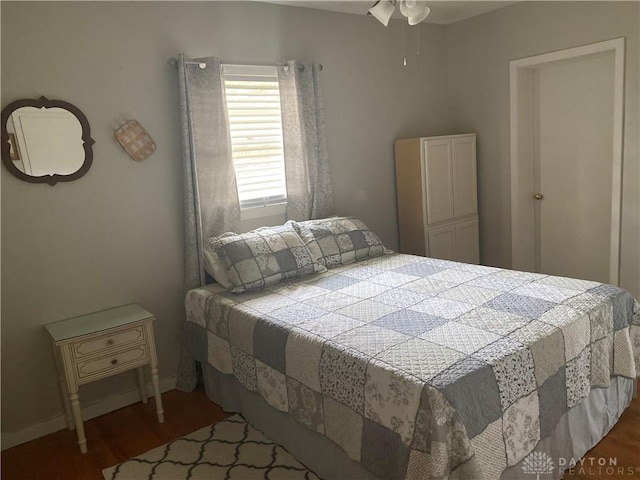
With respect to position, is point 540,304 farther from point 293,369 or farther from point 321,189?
point 321,189

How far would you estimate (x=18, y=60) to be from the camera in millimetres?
2531

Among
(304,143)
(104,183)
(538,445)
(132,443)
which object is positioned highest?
(304,143)

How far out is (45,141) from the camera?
2.63m

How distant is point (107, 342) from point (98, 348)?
5cm

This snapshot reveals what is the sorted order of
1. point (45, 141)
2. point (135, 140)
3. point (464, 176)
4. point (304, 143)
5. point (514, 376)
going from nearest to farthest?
point (514, 376), point (45, 141), point (135, 140), point (304, 143), point (464, 176)

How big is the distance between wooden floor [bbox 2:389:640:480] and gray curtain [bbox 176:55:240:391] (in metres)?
0.26

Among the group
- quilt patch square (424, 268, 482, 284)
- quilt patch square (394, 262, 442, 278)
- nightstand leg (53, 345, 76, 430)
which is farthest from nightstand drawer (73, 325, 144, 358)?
quilt patch square (424, 268, 482, 284)

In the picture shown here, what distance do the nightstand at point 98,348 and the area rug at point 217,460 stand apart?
1.06 ft

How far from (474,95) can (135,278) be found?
317cm

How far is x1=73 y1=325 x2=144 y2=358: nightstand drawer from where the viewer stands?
2.55 m

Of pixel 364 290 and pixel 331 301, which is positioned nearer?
pixel 331 301

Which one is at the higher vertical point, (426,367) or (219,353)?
(426,367)

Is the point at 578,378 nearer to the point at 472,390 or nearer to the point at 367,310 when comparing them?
the point at 472,390

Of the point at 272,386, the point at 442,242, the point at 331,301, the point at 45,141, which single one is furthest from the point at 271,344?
the point at 442,242
